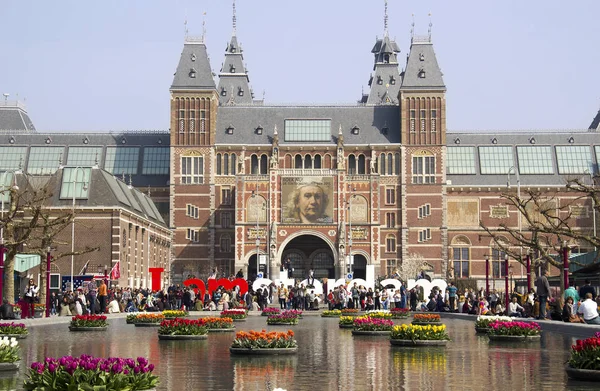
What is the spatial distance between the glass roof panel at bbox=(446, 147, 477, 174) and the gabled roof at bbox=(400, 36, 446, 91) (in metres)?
8.29

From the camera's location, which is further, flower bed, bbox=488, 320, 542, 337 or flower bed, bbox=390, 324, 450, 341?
flower bed, bbox=488, 320, 542, 337

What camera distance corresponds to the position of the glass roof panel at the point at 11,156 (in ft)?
298

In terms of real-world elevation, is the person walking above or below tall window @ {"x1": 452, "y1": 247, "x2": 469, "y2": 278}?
below

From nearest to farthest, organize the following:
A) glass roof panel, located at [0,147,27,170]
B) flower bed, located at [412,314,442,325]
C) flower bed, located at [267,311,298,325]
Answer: flower bed, located at [412,314,442,325] < flower bed, located at [267,311,298,325] < glass roof panel, located at [0,147,27,170]

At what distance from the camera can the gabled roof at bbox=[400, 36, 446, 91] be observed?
8838cm

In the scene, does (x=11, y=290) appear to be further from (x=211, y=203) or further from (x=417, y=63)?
(x=417, y=63)

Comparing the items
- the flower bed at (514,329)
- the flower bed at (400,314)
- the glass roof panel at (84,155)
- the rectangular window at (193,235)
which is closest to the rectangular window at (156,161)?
the glass roof panel at (84,155)

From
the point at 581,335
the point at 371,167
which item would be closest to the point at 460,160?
the point at 371,167

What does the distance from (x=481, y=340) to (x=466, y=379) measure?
380 inches

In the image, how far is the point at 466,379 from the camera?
52.2 feet

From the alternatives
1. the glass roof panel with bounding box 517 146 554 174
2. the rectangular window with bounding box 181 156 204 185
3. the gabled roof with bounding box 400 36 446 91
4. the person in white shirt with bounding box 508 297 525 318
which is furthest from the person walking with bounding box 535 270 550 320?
the glass roof panel with bounding box 517 146 554 174

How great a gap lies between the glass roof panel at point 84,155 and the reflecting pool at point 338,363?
67205 millimetres

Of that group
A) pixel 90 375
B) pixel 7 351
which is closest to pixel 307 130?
pixel 7 351

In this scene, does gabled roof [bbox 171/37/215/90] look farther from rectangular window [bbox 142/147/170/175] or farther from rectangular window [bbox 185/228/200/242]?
rectangular window [bbox 185/228/200/242]
